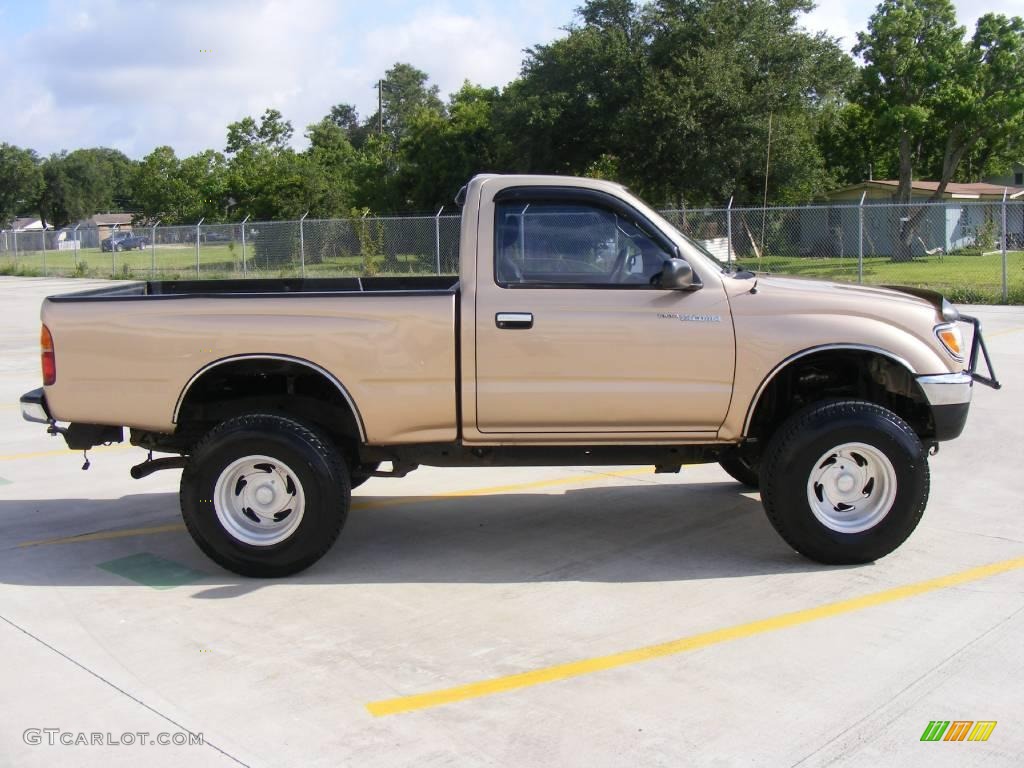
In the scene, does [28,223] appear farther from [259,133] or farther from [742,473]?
[742,473]

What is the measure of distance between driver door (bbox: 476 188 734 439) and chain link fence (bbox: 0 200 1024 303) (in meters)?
17.3

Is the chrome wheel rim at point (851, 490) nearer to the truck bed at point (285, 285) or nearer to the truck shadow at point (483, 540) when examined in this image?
the truck shadow at point (483, 540)

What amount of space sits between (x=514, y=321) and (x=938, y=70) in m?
37.5

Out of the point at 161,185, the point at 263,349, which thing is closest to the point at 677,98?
the point at 161,185

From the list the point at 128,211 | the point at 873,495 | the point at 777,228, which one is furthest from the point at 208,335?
the point at 128,211

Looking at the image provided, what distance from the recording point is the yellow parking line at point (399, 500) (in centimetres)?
646

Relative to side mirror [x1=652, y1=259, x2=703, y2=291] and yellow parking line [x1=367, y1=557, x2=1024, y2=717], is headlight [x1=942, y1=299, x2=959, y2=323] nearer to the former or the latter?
yellow parking line [x1=367, y1=557, x2=1024, y2=717]

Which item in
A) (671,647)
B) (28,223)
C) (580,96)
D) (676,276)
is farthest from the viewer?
(28,223)

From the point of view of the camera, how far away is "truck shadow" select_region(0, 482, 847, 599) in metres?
5.76

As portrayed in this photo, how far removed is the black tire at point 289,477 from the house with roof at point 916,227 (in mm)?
31198

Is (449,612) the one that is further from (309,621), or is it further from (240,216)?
(240,216)

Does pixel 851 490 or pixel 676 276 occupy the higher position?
pixel 676 276

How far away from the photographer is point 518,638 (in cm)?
484

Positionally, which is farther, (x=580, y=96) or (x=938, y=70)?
(x=938, y=70)
